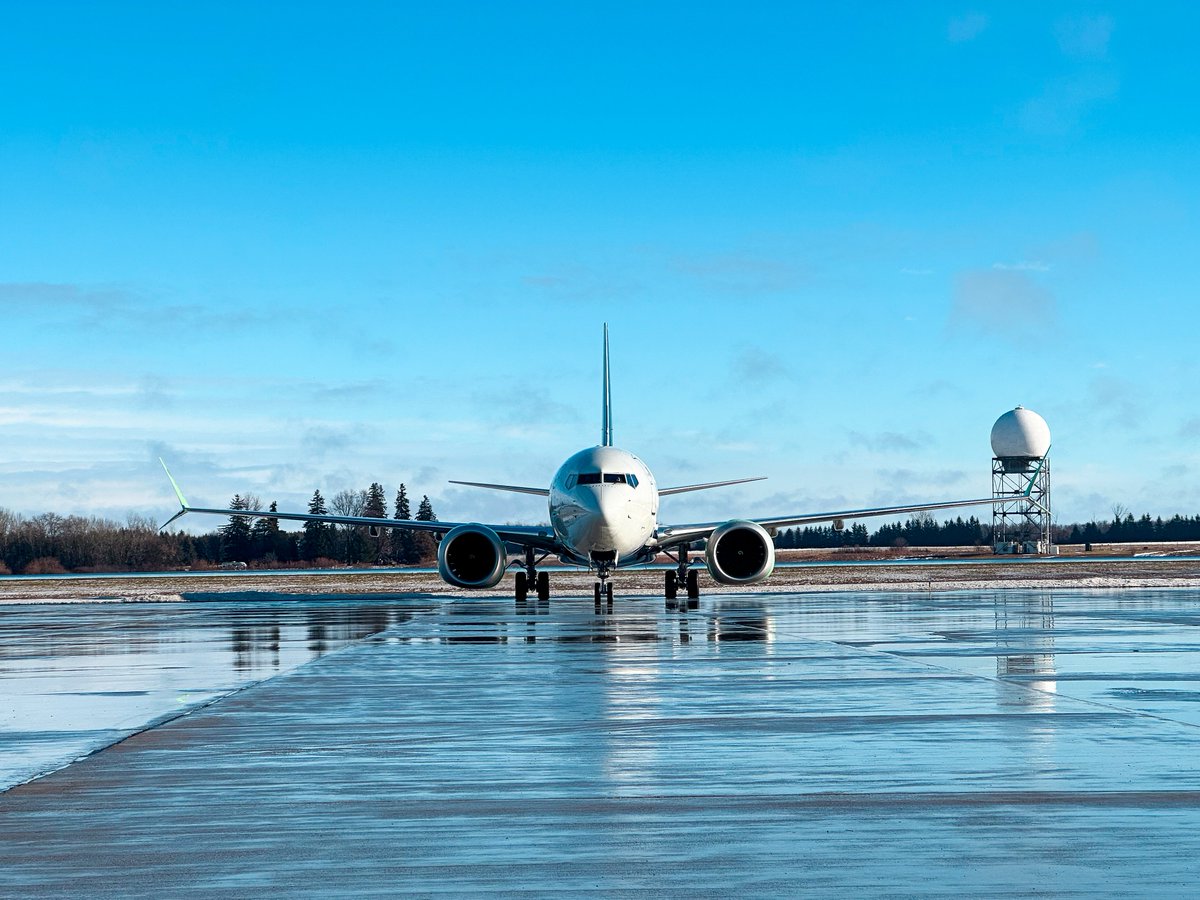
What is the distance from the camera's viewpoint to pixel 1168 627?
20.6 m

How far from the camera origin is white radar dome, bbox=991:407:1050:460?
81.0 meters

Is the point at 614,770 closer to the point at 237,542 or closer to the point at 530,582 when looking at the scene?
the point at 530,582

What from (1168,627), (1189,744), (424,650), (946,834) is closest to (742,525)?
(1168,627)

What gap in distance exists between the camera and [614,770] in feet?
26.5

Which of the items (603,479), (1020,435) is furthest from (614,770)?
(1020,435)

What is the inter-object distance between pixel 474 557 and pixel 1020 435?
5657 centimetres

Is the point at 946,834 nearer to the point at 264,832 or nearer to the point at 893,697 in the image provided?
the point at 264,832

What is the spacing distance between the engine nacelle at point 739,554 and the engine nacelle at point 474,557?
5.03 metres

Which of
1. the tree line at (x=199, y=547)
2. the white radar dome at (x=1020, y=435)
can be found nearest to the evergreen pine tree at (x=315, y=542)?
the tree line at (x=199, y=547)

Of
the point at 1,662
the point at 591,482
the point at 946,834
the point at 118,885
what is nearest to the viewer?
the point at 118,885

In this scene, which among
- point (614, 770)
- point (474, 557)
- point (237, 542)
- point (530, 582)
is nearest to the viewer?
point (614, 770)

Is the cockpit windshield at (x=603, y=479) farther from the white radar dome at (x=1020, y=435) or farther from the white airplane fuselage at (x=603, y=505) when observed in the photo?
Result: the white radar dome at (x=1020, y=435)

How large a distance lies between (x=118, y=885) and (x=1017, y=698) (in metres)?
8.15

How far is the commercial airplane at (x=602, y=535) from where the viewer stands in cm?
2956
